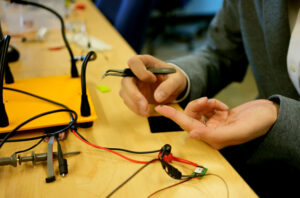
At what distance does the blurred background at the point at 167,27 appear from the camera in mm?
1258

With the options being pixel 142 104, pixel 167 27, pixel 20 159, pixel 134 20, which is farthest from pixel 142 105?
pixel 167 27

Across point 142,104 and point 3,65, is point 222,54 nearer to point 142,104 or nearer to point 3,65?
point 142,104

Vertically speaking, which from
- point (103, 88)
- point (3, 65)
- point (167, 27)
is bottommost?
point (167, 27)

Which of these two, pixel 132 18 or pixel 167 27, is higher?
pixel 132 18

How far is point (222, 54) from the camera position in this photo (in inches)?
35.5

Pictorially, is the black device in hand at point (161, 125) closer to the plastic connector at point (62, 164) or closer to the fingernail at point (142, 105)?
the fingernail at point (142, 105)

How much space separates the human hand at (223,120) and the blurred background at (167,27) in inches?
26.7

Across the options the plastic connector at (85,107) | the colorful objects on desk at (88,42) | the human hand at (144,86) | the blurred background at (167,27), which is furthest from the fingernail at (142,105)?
the blurred background at (167,27)

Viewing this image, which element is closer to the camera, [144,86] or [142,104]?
[142,104]

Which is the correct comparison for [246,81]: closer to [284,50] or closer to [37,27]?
[284,50]

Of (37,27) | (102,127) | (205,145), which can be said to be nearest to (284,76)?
(205,145)

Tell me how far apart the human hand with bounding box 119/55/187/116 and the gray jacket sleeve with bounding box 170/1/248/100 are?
173 mm

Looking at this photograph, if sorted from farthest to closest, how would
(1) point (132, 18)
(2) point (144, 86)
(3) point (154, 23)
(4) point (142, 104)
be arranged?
(3) point (154, 23) → (1) point (132, 18) → (2) point (144, 86) → (4) point (142, 104)

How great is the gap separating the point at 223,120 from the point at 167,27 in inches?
126
